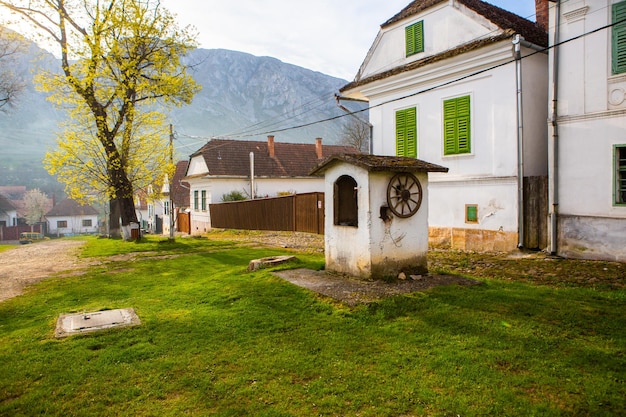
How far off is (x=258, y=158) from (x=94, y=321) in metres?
27.7

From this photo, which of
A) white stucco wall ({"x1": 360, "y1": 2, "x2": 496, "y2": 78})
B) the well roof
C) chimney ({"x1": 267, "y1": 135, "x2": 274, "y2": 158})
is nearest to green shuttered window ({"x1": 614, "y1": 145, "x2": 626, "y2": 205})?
the well roof

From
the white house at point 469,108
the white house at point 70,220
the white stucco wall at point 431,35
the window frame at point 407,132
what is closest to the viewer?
the white house at point 469,108

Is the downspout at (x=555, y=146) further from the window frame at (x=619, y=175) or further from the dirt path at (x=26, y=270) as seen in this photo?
the dirt path at (x=26, y=270)

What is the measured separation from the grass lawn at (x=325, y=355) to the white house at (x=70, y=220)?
68834mm

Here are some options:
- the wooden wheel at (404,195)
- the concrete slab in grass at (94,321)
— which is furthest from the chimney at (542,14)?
the concrete slab in grass at (94,321)

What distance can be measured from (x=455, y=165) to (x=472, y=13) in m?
4.54

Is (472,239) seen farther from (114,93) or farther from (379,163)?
(114,93)

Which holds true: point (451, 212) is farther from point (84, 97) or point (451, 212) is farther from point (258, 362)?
point (84, 97)

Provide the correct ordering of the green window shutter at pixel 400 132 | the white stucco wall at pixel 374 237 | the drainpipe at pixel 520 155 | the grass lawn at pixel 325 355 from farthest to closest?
the green window shutter at pixel 400 132 → the drainpipe at pixel 520 155 → the white stucco wall at pixel 374 237 → the grass lawn at pixel 325 355

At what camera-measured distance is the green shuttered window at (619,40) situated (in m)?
9.38

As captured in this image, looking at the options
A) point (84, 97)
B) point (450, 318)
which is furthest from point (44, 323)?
point (84, 97)

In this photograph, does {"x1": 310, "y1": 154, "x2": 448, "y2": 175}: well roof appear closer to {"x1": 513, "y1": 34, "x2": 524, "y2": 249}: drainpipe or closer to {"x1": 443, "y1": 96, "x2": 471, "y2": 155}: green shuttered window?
{"x1": 513, "y1": 34, "x2": 524, "y2": 249}: drainpipe

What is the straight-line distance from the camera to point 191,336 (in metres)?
5.36

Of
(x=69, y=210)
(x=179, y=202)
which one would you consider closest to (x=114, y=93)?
(x=179, y=202)
